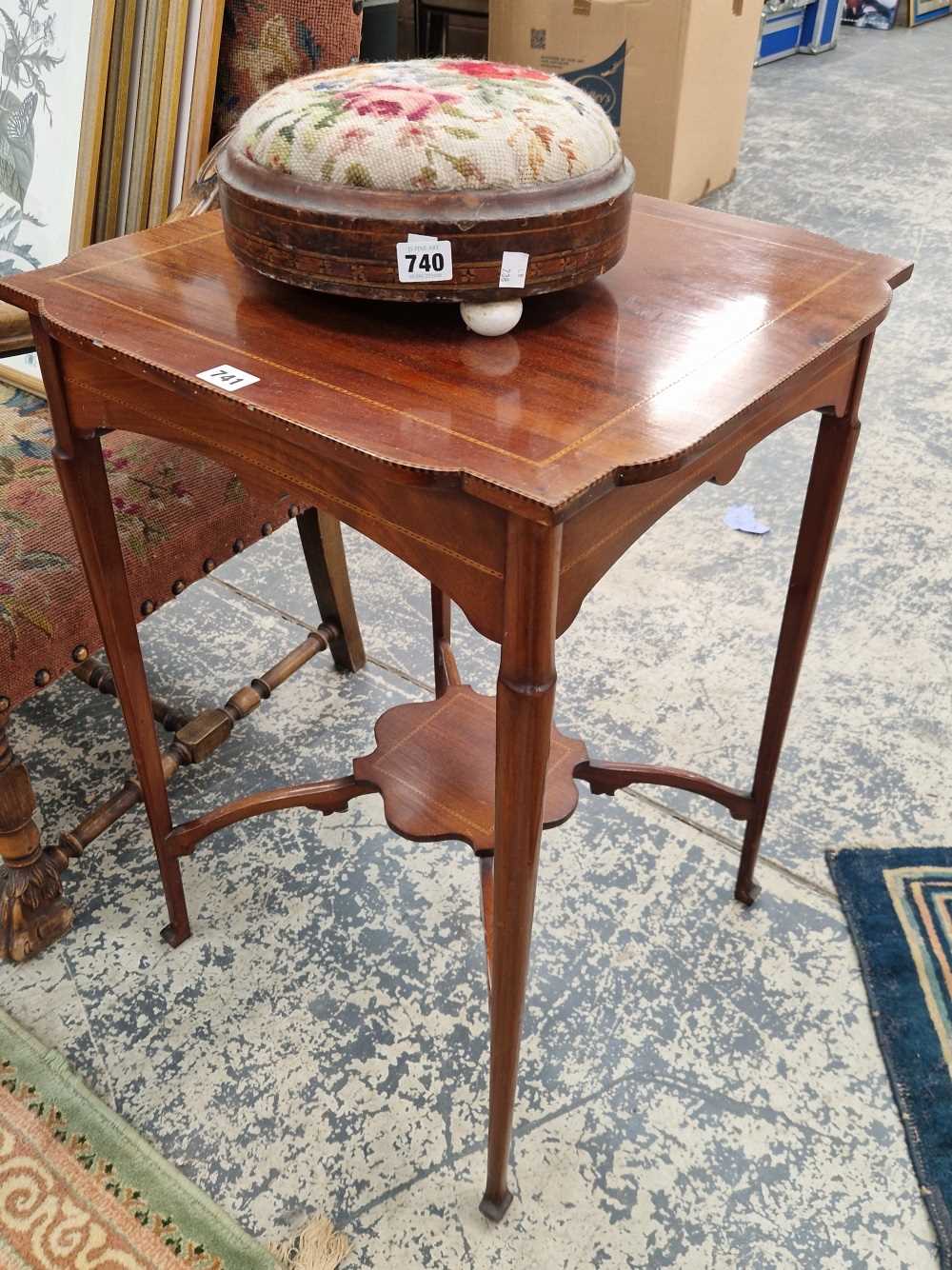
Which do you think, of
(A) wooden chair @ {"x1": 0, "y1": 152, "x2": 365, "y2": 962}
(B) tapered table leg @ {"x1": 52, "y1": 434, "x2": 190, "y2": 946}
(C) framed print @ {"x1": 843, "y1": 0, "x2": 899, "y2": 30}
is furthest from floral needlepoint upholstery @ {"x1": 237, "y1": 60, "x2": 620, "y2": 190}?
(C) framed print @ {"x1": 843, "y1": 0, "x2": 899, "y2": 30}

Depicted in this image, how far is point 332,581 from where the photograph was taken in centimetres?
183

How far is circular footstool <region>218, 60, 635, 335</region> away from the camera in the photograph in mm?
842

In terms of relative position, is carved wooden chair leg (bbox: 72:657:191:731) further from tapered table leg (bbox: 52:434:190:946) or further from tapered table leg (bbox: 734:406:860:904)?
tapered table leg (bbox: 734:406:860:904)

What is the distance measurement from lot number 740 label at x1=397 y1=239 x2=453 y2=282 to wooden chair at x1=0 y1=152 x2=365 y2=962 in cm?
49

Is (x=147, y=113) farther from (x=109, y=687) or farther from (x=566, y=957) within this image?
(x=566, y=957)

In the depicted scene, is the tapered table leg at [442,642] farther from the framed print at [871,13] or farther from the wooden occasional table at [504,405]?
the framed print at [871,13]

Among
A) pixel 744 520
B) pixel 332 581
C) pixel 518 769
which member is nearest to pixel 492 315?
pixel 518 769

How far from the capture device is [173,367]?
0.88 meters

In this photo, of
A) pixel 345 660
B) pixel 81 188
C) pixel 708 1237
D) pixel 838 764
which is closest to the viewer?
pixel 708 1237

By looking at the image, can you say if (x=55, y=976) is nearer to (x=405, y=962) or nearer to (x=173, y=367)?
(x=405, y=962)

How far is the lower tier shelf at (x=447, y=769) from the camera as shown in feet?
4.60

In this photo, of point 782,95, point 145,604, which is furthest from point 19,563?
point 782,95

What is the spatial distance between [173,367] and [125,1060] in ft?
2.91

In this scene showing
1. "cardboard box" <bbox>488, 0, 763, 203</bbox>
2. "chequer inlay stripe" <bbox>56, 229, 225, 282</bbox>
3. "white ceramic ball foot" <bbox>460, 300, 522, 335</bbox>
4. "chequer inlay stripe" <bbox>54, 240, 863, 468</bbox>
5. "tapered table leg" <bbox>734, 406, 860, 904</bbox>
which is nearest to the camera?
"chequer inlay stripe" <bbox>54, 240, 863, 468</bbox>
